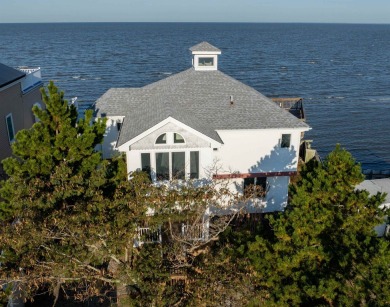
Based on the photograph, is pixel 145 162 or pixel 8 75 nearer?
pixel 145 162

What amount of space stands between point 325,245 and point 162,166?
973 centimetres

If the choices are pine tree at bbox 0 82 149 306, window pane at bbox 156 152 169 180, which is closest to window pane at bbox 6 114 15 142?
pine tree at bbox 0 82 149 306

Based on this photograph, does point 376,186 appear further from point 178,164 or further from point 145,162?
point 145,162

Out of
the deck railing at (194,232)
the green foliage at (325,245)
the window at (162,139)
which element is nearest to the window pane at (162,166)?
the window at (162,139)

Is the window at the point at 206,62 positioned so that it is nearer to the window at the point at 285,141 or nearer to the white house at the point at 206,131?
the white house at the point at 206,131

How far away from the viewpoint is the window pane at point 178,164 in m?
20.8

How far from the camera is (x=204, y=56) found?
90.5 ft


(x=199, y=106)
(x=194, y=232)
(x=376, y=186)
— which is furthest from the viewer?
(x=376, y=186)

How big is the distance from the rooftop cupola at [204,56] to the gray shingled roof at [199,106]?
1.80ft

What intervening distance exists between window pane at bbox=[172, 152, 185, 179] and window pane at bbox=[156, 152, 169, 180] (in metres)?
0.40

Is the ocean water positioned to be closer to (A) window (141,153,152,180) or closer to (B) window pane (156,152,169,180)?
(B) window pane (156,152,169,180)

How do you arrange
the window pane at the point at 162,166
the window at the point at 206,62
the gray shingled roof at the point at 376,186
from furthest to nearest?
the window at the point at 206,62 → the gray shingled roof at the point at 376,186 → the window pane at the point at 162,166

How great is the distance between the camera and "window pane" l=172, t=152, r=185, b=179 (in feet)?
68.3

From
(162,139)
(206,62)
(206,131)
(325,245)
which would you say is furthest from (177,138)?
(206,62)
